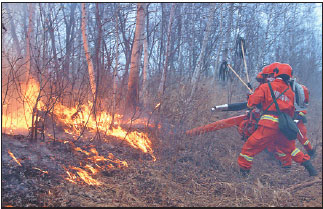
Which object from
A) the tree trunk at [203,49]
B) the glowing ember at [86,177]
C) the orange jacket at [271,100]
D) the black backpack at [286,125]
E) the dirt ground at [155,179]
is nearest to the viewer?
the dirt ground at [155,179]

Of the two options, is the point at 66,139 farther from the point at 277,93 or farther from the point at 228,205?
the point at 277,93

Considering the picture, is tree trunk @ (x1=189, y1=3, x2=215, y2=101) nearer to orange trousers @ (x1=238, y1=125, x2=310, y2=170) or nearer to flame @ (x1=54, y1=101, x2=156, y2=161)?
flame @ (x1=54, y1=101, x2=156, y2=161)

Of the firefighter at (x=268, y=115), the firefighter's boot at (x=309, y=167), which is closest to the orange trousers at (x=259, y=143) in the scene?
the firefighter at (x=268, y=115)

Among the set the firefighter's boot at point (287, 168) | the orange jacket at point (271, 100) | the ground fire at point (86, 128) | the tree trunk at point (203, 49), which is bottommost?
the firefighter's boot at point (287, 168)

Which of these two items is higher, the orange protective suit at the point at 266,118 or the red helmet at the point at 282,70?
the red helmet at the point at 282,70

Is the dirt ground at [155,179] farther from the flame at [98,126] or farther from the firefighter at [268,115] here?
the firefighter at [268,115]

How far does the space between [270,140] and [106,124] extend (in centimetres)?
338

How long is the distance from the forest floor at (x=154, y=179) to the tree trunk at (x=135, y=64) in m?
1.59

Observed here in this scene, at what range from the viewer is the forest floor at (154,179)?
138 inches

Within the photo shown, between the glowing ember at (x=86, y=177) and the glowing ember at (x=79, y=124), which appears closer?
the glowing ember at (x=86, y=177)

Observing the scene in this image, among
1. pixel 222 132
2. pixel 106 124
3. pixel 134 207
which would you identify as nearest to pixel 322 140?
pixel 222 132

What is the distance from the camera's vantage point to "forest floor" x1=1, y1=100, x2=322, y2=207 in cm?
350

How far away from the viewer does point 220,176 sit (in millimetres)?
5090

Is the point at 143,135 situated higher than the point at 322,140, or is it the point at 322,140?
the point at 143,135
